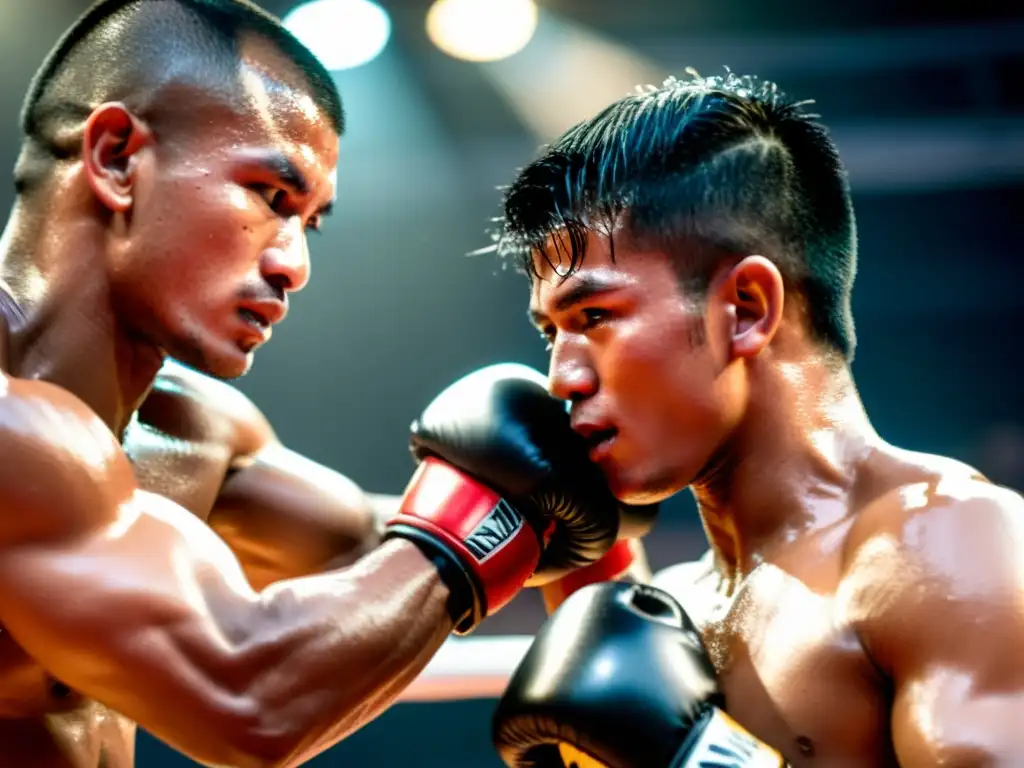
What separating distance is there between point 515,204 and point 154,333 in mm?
641

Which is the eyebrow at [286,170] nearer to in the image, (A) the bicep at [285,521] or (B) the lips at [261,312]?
(B) the lips at [261,312]

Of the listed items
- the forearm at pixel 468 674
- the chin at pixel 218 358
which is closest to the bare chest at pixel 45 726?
the chin at pixel 218 358

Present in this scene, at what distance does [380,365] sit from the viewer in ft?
20.5

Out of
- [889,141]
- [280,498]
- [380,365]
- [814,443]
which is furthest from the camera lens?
[380,365]

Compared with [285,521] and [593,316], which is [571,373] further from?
[285,521]

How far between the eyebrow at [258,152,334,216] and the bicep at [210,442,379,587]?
722 mm

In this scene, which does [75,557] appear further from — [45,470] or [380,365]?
[380,365]

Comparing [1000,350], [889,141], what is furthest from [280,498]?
[1000,350]

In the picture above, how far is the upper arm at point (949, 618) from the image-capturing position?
1.31 m

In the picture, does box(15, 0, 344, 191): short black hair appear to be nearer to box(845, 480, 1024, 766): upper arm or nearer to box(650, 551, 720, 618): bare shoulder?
box(650, 551, 720, 618): bare shoulder

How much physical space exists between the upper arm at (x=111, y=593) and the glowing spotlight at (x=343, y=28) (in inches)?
134

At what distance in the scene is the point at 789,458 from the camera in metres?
1.70

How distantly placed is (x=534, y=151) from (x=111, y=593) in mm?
4699

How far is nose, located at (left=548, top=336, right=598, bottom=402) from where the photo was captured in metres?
1.71
